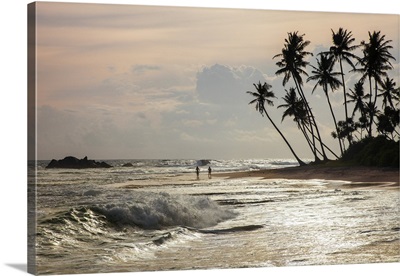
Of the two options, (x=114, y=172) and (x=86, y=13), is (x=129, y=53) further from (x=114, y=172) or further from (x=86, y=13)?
(x=114, y=172)

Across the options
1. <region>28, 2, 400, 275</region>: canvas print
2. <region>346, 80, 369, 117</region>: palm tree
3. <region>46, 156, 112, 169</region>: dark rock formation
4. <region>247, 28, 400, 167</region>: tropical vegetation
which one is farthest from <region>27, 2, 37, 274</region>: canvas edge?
<region>346, 80, 369, 117</region>: palm tree

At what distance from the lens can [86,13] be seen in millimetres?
10922

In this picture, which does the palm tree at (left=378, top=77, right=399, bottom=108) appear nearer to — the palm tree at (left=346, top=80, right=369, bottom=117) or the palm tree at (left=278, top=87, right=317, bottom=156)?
the palm tree at (left=346, top=80, right=369, bottom=117)

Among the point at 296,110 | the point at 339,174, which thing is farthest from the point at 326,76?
the point at 339,174

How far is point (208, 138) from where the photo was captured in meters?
11.5

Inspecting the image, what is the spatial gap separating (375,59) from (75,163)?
4127 millimetres

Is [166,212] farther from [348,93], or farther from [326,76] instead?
[348,93]

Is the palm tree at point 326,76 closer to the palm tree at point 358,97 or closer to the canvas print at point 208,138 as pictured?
the canvas print at point 208,138

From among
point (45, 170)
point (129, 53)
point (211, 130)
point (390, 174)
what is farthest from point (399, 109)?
point (45, 170)

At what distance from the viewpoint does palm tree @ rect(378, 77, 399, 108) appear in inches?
485

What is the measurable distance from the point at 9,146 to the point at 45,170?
58cm

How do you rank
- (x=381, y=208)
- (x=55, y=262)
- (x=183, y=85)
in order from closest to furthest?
(x=55, y=262)
(x=183, y=85)
(x=381, y=208)

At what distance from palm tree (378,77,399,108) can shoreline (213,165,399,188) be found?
33.3 inches

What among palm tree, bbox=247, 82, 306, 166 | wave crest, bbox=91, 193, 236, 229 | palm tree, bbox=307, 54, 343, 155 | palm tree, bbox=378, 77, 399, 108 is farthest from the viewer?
palm tree, bbox=378, 77, 399, 108
